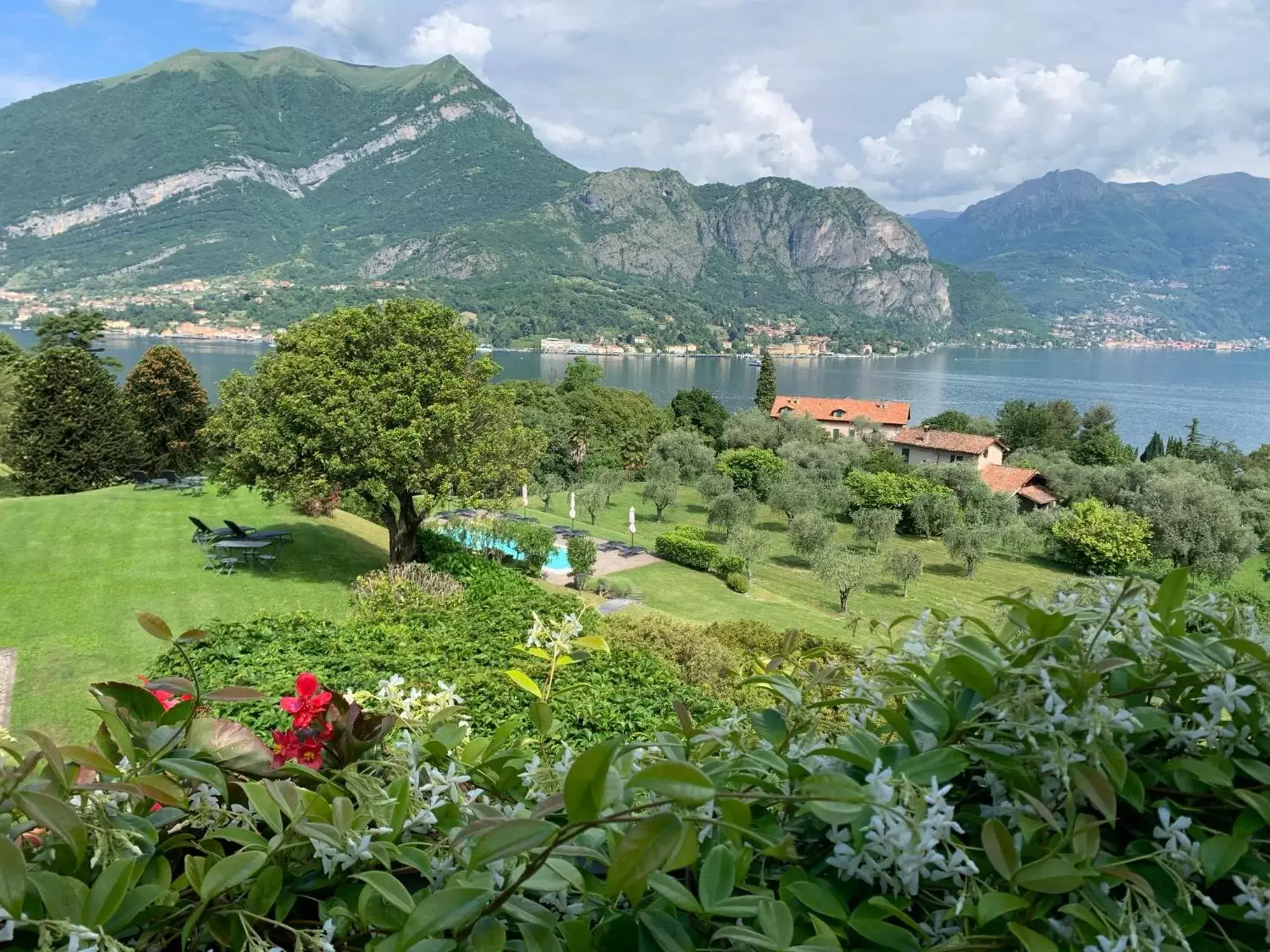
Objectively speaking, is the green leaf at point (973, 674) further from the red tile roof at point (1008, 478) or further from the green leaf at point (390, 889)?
the red tile roof at point (1008, 478)

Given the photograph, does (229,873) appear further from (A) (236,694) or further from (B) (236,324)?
(B) (236,324)

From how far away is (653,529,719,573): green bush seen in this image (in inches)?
950

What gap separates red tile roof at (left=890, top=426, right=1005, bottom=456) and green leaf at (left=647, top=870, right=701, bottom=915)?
49.1 meters

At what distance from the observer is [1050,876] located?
0.71m

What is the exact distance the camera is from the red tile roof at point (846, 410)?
57344 mm

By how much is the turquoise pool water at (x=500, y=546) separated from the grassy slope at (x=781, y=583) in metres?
1.83

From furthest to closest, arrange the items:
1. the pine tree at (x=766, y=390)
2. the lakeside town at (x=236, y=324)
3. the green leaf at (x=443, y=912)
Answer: the lakeside town at (x=236, y=324) → the pine tree at (x=766, y=390) → the green leaf at (x=443, y=912)

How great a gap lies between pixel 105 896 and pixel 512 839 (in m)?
0.43

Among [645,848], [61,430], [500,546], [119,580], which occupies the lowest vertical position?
[500,546]

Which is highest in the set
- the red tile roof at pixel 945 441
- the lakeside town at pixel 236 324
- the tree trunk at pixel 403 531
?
the lakeside town at pixel 236 324

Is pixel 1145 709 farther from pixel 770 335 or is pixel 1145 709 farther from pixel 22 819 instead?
pixel 770 335

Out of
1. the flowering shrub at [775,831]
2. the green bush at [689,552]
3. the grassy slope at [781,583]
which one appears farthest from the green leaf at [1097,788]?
the green bush at [689,552]

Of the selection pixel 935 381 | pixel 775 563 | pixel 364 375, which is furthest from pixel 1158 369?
pixel 364 375

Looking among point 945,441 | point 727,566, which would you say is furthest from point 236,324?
point 727,566
